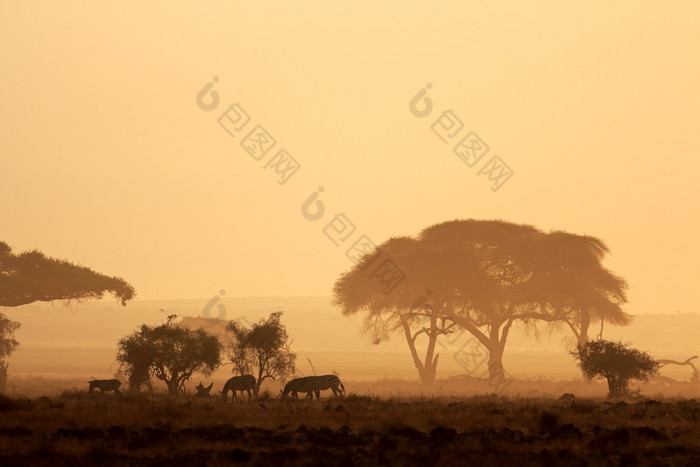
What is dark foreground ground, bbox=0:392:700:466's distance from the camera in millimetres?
15633

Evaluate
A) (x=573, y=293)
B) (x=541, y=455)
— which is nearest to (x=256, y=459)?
(x=541, y=455)

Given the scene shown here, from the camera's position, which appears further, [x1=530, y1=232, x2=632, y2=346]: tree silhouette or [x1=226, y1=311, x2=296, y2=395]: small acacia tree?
[x1=530, y1=232, x2=632, y2=346]: tree silhouette

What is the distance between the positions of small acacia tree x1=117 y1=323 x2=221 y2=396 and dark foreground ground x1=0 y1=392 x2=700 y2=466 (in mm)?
10347

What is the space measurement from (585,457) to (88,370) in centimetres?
7299

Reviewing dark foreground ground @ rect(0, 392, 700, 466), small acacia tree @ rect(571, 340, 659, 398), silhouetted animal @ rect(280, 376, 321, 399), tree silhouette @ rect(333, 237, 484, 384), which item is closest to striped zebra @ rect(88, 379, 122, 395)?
dark foreground ground @ rect(0, 392, 700, 466)

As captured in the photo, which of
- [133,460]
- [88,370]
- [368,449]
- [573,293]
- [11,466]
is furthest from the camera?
[88,370]

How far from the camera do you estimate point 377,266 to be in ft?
181

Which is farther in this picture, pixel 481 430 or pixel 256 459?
pixel 481 430

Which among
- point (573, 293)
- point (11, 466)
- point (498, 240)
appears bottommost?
point (11, 466)

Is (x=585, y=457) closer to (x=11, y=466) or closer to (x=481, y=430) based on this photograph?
(x=481, y=430)

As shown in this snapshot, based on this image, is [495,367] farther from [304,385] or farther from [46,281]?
[46,281]

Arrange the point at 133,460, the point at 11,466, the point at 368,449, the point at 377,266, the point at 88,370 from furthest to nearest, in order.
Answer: the point at 88,370, the point at 377,266, the point at 368,449, the point at 133,460, the point at 11,466

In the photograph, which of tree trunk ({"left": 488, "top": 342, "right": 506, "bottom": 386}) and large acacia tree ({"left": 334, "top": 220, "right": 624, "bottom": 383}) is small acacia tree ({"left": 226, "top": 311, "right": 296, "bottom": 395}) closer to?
large acacia tree ({"left": 334, "top": 220, "right": 624, "bottom": 383})

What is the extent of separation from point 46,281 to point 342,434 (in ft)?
120
